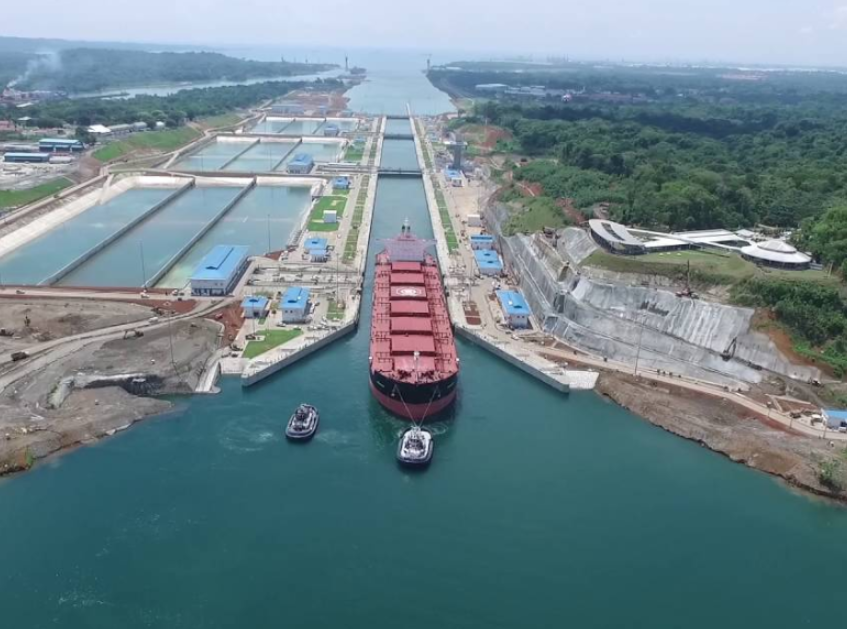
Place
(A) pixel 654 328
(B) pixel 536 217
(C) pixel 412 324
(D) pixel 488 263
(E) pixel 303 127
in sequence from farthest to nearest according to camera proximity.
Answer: (E) pixel 303 127
(B) pixel 536 217
(D) pixel 488 263
(A) pixel 654 328
(C) pixel 412 324

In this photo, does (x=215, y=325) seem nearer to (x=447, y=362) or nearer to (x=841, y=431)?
(x=447, y=362)

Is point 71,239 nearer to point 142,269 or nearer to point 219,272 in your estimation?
point 142,269

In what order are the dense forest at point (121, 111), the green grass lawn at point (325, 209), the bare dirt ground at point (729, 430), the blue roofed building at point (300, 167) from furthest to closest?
the dense forest at point (121, 111), the blue roofed building at point (300, 167), the green grass lawn at point (325, 209), the bare dirt ground at point (729, 430)

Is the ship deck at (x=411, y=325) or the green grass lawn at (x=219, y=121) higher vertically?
the green grass lawn at (x=219, y=121)

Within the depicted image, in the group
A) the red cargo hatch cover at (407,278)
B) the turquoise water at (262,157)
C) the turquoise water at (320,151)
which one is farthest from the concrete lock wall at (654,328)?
the turquoise water at (320,151)

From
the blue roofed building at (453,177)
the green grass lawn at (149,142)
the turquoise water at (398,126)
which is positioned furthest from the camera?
the turquoise water at (398,126)

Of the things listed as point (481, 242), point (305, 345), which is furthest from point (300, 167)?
point (305, 345)

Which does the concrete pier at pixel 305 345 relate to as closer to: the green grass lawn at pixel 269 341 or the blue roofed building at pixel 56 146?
the green grass lawn at pixel 269 341
